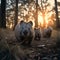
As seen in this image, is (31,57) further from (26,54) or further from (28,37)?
(28,37)

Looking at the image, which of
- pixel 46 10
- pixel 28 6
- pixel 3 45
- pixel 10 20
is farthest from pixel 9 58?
pixel 46 10

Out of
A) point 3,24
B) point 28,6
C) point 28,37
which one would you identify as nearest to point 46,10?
point 28,6

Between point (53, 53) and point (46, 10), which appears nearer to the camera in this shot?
point (53, 53)

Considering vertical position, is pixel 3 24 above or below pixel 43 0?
below

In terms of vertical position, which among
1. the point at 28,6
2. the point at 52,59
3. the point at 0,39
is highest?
the point at 28,6

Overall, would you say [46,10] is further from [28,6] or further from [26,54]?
[26,54]

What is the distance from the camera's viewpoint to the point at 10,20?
38.4m

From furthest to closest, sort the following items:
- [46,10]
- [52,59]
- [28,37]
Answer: [46,10] < [28,37] < [52,59]

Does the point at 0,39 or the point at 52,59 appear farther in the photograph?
the point at 0,39

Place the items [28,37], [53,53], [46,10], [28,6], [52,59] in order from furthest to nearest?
[46,10], [28,6], [28,37], [53,53], [52,59]

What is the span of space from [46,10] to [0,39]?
3246cm

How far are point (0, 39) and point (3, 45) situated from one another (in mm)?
802

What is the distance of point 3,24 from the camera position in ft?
62.5

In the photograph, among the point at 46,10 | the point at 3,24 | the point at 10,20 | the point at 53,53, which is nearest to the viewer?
the point at 53,53
